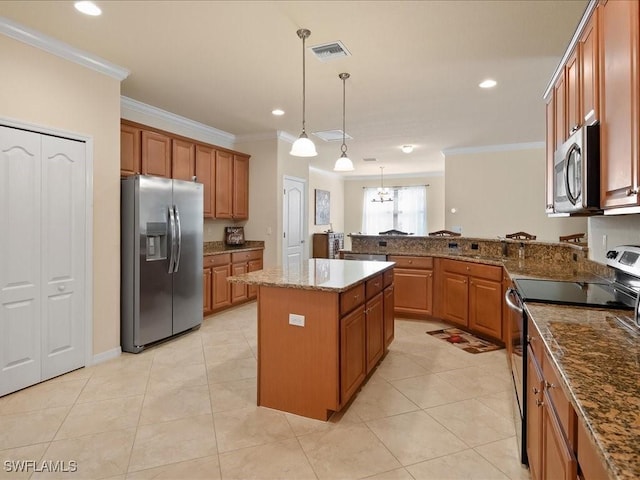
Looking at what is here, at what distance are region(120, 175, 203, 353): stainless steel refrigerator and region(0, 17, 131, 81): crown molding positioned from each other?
974mm

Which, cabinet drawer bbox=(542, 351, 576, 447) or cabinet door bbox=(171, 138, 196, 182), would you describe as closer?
cabinet drawer bbox=(542, 351, 576, 447)

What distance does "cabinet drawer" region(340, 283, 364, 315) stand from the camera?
7.54 feet

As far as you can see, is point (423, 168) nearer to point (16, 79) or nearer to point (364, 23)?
point (364, 23)

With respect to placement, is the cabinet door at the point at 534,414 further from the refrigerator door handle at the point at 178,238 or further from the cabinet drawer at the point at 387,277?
the refrigerator door handle at the point at 178,238

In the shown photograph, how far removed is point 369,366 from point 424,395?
1.46 feet

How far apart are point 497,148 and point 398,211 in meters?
3.89

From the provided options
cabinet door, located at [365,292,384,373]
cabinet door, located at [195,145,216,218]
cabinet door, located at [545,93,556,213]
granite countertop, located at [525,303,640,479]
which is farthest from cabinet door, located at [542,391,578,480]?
cabinet door, located at [195,145,216,218]

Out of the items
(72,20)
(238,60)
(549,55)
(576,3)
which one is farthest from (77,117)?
(549,55)

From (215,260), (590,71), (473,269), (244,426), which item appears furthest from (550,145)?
(215,260)

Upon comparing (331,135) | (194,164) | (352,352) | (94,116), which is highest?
(331,135)

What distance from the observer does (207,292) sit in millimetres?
4723

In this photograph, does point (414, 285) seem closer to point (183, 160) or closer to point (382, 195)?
point (183, 160)

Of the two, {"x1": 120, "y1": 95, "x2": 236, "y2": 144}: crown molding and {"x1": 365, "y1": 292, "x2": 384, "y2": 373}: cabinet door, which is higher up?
{"x1": 120, "y1": 95, "x2": 236, "y2": 144}: crown molding

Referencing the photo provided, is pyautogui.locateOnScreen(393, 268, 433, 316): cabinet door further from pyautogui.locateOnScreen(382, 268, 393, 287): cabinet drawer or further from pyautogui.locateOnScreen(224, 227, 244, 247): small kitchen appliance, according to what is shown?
pyautogui.locateOnScreen(224, 227, 244, 247): small kitchen appliance
